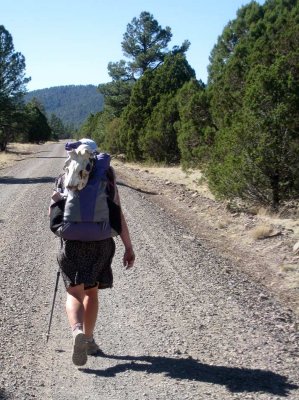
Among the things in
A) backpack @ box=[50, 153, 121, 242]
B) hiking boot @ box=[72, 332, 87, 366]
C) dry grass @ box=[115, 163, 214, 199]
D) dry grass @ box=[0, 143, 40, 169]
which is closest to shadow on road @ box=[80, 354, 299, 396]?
hiking boot @ box=[72, 332, 87, 366]

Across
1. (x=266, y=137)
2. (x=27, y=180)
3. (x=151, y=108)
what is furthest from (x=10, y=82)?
(x=266, y=137)

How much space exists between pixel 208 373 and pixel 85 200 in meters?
1.55

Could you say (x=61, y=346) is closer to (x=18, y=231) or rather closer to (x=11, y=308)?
(x=11, y=308)

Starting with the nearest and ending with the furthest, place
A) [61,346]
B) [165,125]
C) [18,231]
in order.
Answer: [61,346]
[18,231]
[165,125]

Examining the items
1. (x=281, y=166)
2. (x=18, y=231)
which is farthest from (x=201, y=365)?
(x=281, y=166)

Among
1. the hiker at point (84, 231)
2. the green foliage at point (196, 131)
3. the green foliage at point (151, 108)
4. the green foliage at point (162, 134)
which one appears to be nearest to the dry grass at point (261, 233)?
the hiker at point (84, 231)

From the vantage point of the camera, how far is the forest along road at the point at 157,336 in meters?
3.82

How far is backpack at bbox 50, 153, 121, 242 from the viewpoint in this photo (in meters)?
4.02

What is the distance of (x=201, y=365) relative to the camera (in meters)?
4.19

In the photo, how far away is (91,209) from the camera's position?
404 centimetres

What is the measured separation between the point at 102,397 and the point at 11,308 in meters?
2.24

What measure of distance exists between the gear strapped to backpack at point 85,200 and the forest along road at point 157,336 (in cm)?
103

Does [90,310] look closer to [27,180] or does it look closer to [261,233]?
[261,233]

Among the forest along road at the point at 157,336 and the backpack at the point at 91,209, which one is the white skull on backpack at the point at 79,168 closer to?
the backpack at the point at 91,209
